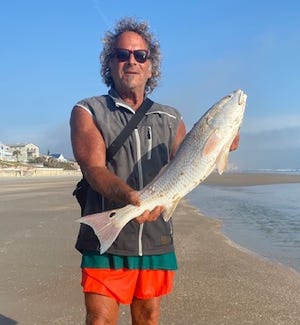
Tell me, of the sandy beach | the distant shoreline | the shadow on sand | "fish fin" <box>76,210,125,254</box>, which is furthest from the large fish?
the distant shoreline

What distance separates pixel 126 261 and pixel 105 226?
1.54ft

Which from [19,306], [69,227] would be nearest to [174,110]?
[19,306]

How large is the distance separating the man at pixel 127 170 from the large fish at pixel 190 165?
105 mm

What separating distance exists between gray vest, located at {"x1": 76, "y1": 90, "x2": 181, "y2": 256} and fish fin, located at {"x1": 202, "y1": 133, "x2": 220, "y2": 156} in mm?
488

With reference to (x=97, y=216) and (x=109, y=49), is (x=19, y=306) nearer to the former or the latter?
(x=97, y=216)

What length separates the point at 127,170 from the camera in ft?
11.3

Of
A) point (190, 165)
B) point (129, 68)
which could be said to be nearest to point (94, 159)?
point (190, 165)

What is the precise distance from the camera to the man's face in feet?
11.7

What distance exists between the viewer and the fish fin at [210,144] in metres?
3.19

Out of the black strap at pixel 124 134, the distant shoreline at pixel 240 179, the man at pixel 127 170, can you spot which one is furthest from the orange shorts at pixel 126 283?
the distant shoreline at pixel 240 179

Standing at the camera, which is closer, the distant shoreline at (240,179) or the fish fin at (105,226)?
the fish fin at (105,226)

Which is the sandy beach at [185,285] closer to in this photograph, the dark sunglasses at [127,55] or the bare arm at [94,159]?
the bare arm at [94,159]

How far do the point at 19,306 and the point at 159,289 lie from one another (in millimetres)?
3048

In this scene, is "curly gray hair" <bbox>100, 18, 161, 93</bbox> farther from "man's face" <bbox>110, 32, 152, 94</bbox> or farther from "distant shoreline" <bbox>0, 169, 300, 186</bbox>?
"distant shoreline" <bbox>0, 169, 300, 186</bbox>
